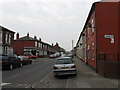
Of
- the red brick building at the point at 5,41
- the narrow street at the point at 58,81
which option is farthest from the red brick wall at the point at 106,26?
the red brick building at the point at 5,41

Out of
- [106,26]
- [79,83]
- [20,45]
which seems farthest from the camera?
[20,45]

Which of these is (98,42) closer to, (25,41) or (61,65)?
(61,65)

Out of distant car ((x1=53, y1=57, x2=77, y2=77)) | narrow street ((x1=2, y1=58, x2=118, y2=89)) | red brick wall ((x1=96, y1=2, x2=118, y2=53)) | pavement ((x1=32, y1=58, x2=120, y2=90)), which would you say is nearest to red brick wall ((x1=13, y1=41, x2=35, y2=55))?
red brick wall ((x1=96, y1=2, x2=118, y2=53))

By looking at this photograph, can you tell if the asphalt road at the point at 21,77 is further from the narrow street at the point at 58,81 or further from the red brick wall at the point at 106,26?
the red brick wall at the point at 106,26

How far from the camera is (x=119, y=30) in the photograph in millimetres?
14484

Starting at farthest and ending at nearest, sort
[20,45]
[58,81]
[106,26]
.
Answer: [20,45], [106,26], [58,81]

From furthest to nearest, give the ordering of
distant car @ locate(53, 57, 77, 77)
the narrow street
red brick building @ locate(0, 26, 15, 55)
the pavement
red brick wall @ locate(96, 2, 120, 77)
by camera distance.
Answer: red brick building @ locate(0, 26, 15, 55) → red brick wall @ locate(96, 2, 120, 77) → distant car @ locate(53, 57, 77, 77) → the narrow street → the pavement

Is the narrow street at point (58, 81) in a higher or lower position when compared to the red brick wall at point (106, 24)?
lower

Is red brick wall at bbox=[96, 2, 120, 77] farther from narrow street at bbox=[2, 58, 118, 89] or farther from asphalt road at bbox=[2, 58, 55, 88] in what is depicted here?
asphalt road at bbox=[2, 58, 55, 88]

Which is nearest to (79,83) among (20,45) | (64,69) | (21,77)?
(64,69)

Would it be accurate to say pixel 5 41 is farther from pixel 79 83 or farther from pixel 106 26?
pixel 79 83

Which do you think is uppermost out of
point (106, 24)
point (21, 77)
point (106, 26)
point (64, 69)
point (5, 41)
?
point (106, 24)

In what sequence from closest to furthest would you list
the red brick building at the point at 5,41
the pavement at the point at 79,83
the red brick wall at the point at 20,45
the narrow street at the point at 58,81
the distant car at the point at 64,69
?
the pavement at the point at 79,83
the narrow street at the point at 58,81
the distant car at the point at 64,69
the red brick building at the point at 5,41
the red brick wall at the point at 20,45

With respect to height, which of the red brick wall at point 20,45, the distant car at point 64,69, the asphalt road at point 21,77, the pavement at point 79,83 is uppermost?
the red brick wall at point 20,45
